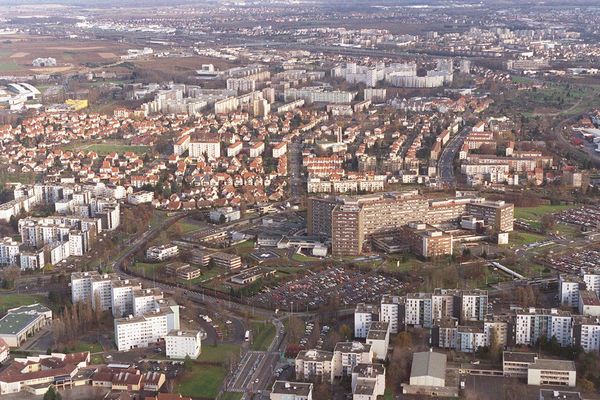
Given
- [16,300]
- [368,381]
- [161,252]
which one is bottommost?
[16,300]

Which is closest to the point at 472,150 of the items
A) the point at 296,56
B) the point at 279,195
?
the point at 279,195

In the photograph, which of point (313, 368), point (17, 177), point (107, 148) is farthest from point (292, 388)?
point (107, 148)

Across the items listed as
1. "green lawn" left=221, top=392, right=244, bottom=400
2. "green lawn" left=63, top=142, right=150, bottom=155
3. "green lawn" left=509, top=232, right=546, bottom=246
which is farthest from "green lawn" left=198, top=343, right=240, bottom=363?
"green lawn" left=63, top=142, right=150, bottom=155

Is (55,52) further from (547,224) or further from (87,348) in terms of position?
(87,348)

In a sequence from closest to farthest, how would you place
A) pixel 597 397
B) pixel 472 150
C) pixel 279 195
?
pixel 597 397, pixel 279 195, pixel 472 150

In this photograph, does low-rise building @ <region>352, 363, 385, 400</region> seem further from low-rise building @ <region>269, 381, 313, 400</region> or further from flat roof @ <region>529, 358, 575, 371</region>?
flat roof @ <region>529, 358, 575, 371</region>

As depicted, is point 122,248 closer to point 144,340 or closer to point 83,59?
point 144,340
